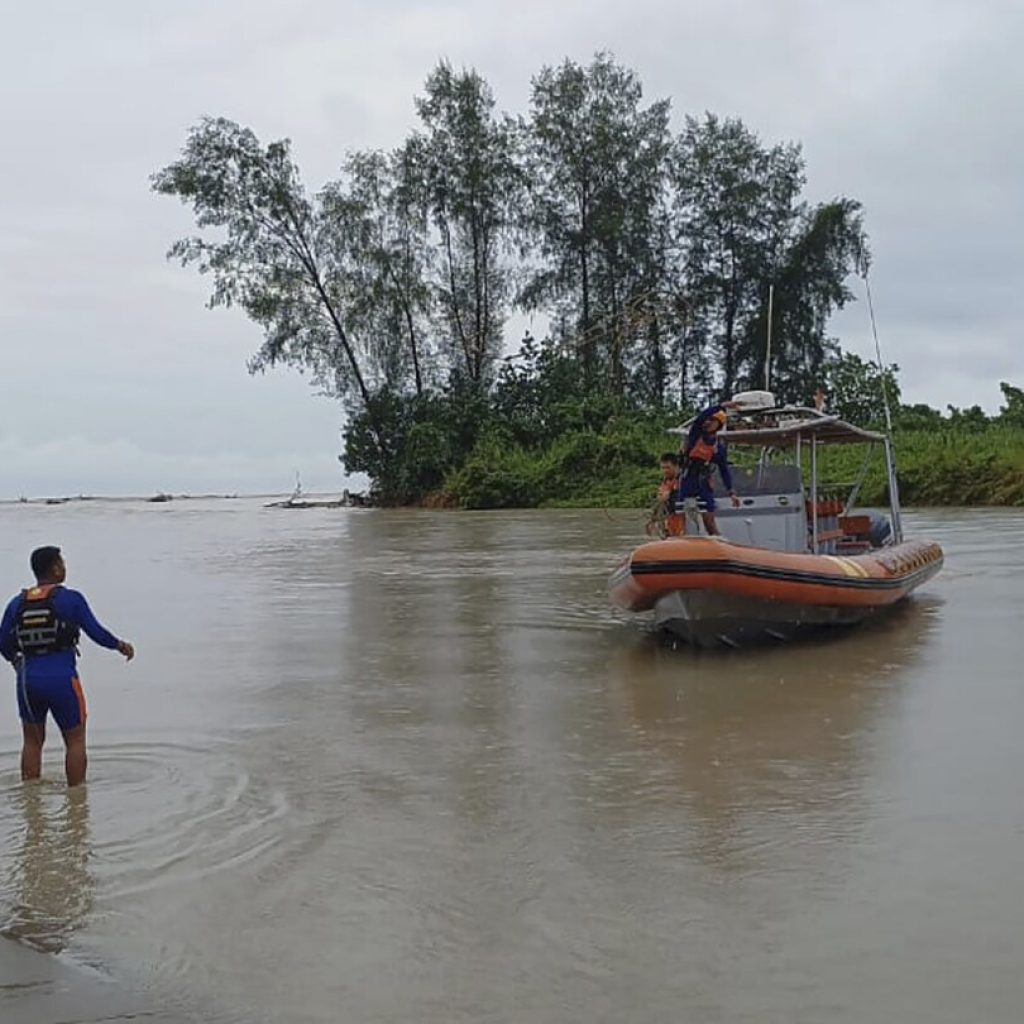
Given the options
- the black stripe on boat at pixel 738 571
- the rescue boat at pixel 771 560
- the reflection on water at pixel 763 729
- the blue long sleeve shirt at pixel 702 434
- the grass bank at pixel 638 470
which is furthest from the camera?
the grass bank at pixel 638 470

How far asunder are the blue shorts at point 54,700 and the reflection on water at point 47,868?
307mm

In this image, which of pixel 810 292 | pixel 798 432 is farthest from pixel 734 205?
pixel 798 432

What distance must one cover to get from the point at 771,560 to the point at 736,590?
34 centimetres

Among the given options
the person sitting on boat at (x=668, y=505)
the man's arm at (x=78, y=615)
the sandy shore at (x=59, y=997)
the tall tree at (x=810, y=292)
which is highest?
the tall tree at (x=810, y=292)

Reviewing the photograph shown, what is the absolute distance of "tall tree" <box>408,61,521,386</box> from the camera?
34.9 m

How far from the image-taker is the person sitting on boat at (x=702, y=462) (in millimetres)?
9570

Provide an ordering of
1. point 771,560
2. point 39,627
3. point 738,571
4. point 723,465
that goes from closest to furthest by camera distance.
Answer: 1. point 39,627
2. point 738,571
3. point 771,560
4. point 723,465

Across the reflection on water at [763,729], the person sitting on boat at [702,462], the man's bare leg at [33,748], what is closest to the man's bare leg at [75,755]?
the man's bare leg at [33,748]

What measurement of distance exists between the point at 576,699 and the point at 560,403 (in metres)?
27.8

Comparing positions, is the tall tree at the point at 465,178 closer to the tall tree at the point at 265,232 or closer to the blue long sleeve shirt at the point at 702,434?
the tall tree at the point at 265,232

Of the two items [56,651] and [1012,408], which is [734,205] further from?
[56,651]

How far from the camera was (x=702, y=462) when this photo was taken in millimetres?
9594

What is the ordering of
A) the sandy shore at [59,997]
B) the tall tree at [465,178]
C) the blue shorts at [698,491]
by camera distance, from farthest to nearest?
1. the tall tree at [465,178]
2. the blue shorts at [698,491]
3. the sandy shore at [59,997]

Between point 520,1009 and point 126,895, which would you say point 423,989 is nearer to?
point 520,1009
